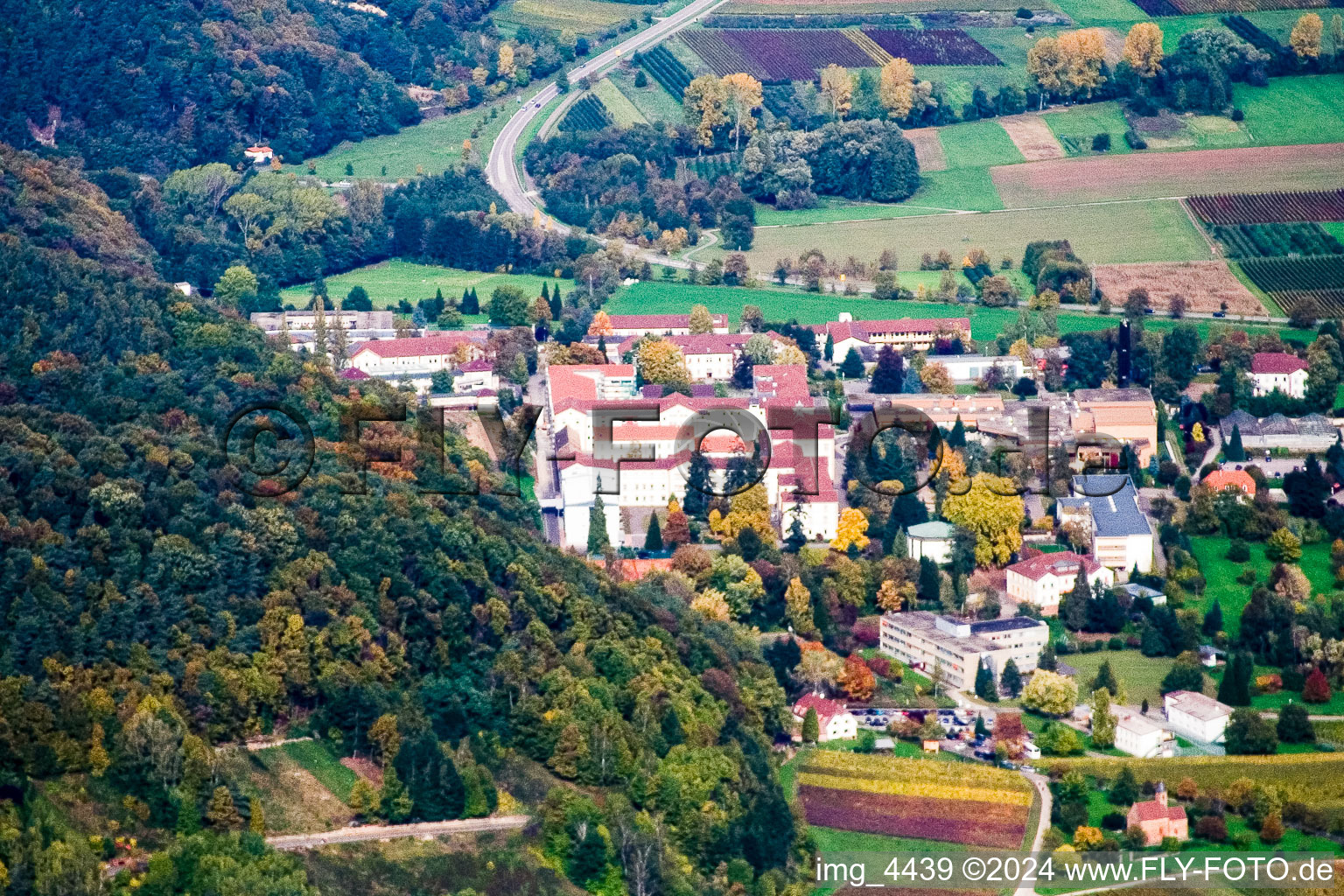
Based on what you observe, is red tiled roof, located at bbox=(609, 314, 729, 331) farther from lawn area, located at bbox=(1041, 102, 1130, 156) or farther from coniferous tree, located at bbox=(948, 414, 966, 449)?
lawn area, located at bbox=(1041, 102, 1130, 156)

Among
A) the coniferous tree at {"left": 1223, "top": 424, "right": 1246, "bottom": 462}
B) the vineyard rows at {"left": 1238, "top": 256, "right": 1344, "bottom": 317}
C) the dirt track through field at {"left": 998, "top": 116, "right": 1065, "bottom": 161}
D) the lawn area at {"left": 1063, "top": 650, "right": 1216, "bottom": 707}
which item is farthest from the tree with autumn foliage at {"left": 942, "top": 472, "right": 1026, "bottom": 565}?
the dirt track through field at {"left": 998, "top": 116, "right": 1065, "bottom": 161}

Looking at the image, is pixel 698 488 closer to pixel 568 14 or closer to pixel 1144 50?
pixel 1144 50

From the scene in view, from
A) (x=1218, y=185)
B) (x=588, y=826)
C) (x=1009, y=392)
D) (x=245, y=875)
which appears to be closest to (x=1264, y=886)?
(x=588, y=826)

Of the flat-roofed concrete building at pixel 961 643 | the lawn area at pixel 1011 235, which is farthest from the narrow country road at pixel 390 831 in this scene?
the lawn area at pixel 1011 235

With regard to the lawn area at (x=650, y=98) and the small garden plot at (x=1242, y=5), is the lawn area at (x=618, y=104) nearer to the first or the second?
the lawn area at (x=650, y=98)

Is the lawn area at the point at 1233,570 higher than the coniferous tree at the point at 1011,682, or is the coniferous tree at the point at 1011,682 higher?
the lawn area at the point at 1233,570

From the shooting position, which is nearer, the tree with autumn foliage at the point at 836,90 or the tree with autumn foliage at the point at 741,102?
the tree with autumn foliage at the point at 741,102
